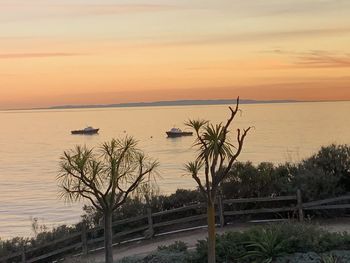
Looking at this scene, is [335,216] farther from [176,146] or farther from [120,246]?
[176,146]

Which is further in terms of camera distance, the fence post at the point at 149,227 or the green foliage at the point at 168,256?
the fence post at the point at 149,227

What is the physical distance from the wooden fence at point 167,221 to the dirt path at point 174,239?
1.30ft

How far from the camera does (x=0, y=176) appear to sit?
68375mm

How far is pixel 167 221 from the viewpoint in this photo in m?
19.9

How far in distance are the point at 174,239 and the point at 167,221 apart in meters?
1.79

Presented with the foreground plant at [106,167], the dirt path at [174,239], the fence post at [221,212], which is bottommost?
the dirt path at [174,239]

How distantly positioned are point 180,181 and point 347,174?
33073 mm

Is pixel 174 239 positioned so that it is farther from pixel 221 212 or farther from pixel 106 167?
pixel 106 167

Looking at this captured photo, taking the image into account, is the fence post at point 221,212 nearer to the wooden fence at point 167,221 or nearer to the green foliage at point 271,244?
the wooden fence at point 167,221

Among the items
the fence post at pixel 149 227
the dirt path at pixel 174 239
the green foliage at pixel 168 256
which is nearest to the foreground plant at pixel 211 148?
the green foliage at pixel 168 256

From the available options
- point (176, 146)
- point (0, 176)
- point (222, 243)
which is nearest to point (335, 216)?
point (222, 243)

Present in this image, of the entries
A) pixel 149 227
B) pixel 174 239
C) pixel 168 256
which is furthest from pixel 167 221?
pixel 168 256

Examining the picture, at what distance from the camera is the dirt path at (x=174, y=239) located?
1698 centimetres

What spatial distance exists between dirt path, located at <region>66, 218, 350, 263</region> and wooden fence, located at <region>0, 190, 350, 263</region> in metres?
0.40
